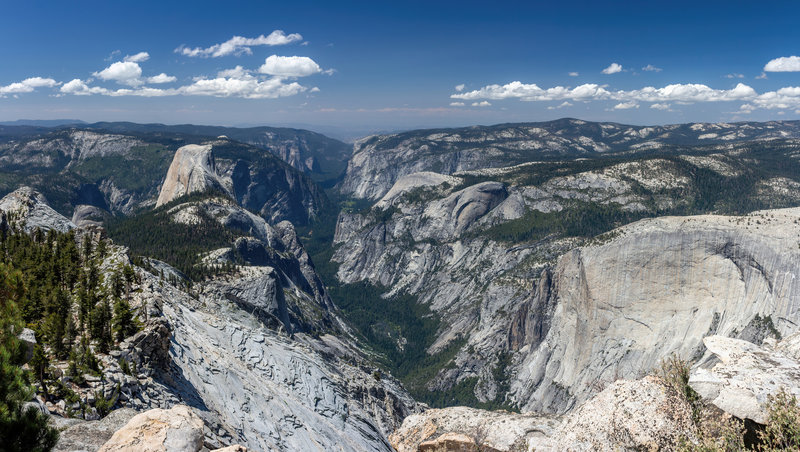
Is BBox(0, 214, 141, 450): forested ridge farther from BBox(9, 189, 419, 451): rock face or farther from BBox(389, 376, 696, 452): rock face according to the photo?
BBox(389, 376, 696, 452): rock face

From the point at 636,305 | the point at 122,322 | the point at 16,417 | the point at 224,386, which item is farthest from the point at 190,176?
the point at 16,417

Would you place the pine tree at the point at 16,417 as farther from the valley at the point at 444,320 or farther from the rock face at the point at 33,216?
the rock face at the point at 33,216

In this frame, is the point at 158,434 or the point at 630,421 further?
the point at 630,421

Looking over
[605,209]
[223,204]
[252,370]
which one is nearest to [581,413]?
[252,370]

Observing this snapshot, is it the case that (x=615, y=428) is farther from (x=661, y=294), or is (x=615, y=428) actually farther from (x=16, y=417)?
(x=661, y=294)

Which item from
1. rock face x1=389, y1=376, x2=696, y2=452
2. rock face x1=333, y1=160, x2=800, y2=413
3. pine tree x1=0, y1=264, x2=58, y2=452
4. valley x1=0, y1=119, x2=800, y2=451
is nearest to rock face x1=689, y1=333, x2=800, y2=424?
valley x1=0, y1=119, x2=800, y2=451

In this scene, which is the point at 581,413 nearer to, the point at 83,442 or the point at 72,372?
the point at 83,442
